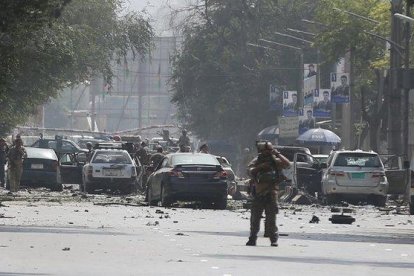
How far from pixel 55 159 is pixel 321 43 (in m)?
22.0

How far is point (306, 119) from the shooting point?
3415 inches

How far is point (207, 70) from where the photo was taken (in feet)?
350

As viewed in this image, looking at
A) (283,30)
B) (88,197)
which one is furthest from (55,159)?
(283,30)

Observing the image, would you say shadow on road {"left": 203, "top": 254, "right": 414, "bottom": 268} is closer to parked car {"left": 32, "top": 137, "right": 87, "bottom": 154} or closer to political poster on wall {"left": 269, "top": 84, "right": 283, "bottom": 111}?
parked car {"left": 32, "top": 137, "right": 87, "bottom": 154}

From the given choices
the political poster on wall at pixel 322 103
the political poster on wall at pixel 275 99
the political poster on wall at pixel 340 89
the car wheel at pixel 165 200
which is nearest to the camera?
the car wheel at pixel 165 200

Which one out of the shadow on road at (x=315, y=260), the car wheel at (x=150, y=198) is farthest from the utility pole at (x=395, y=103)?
the shadow on road at (x=315, y=260)

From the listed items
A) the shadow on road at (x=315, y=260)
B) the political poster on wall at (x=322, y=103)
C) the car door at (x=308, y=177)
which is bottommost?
the shadow on road at (x=315, y=260)

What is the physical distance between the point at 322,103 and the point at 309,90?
2687 mm

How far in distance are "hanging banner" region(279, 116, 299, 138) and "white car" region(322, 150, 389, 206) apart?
39.4 m

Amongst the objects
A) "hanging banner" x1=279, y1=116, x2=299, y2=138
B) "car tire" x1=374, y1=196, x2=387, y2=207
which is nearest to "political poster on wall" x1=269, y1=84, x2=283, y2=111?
"hanging banner" x1=279, y1=116, x2=299, y2=138

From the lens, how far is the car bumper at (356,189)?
47.8 m

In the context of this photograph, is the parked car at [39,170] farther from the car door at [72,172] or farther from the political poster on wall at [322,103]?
the political poster on wall at [322,103]

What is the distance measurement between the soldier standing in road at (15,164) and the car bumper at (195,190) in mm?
12072

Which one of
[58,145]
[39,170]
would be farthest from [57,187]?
[58,145]
